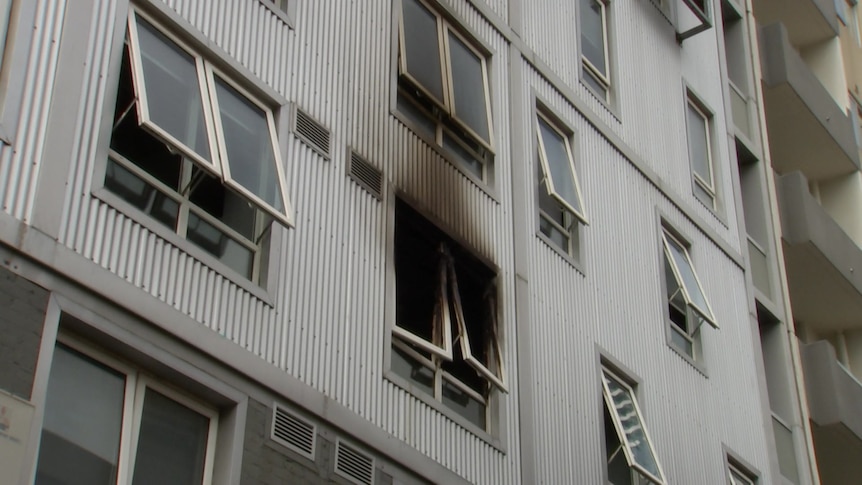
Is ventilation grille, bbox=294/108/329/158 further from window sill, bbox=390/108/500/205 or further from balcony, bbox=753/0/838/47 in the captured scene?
balcony, bbox=753/0/838/47

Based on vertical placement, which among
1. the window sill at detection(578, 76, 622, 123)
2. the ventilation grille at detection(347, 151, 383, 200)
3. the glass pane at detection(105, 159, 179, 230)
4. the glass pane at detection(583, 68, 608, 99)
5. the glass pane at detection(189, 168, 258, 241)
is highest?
the glass pane at detection(583, 68, 608, 99)

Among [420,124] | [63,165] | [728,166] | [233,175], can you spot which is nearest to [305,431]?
[233,175]

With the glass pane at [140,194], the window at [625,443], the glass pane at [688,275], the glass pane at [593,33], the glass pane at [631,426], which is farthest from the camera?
the glass pane at [593,33]

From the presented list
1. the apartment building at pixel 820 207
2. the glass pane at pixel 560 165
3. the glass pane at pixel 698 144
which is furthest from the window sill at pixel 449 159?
the apartment building at pixel 820 207

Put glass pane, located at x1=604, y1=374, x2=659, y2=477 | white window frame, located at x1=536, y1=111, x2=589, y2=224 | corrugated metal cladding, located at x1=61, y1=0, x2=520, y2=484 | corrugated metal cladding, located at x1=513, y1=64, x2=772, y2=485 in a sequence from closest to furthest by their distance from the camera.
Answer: corrugated metal cladding, located at x1=61, y1=0, x2=520, y2=484
corrugated metal cladding, located at x1=513, y1=64, x2=772, y2=485
glass pane, located at x1=604, y1=374, x2=659, y2=477
white window frame, located at x1=536, y1=111, x2=589, y2=224

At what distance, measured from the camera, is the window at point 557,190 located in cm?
1798

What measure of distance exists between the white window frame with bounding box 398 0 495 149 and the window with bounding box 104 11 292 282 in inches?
126

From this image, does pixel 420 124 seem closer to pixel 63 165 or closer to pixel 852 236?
pixel 63 165

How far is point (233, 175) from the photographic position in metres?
12.5

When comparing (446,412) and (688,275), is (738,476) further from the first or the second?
(446,412)

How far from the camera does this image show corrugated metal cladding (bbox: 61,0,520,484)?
37.7 feet

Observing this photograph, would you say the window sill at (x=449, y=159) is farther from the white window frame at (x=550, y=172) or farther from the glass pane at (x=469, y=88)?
the white window frame at (x=550, y=172)

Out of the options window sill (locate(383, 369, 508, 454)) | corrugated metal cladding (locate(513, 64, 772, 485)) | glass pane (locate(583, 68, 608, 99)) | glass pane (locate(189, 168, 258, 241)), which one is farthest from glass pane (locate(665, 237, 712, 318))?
glass pane (locate(189, 168, 258, 241))

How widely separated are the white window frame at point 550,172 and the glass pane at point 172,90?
21.0 feet
